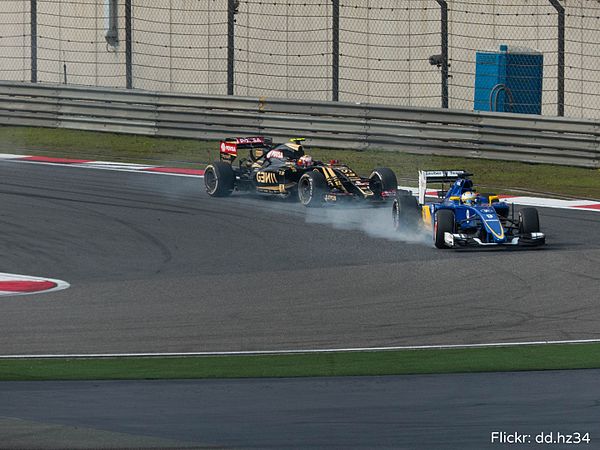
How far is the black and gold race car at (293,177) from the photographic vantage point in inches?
715

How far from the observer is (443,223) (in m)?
15.5

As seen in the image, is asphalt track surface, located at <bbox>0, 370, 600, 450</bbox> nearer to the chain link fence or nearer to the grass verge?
the grass verge

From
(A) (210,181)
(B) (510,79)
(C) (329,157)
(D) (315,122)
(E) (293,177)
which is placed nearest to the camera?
(E) (293,177)

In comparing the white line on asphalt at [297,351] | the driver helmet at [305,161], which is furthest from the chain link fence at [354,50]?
the white line on asphalt at [297,351]

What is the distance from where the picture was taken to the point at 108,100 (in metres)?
24.9

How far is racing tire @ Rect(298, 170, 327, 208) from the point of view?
60.0 ft

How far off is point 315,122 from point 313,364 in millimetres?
13246

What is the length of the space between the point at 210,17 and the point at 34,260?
1346 cm

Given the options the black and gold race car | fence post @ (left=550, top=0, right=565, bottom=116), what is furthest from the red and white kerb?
fence post @ (left=550, top=0, right=565, bottom=116)

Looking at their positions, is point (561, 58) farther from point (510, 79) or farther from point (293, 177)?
point (293, 177)

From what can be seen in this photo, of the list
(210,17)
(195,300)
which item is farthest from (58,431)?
(210,17)

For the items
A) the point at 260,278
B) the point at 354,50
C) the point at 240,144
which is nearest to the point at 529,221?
the point at 260,278

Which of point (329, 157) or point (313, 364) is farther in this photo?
point (329, 157)

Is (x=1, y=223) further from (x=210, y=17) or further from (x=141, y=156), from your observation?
(x=210, y=17)
